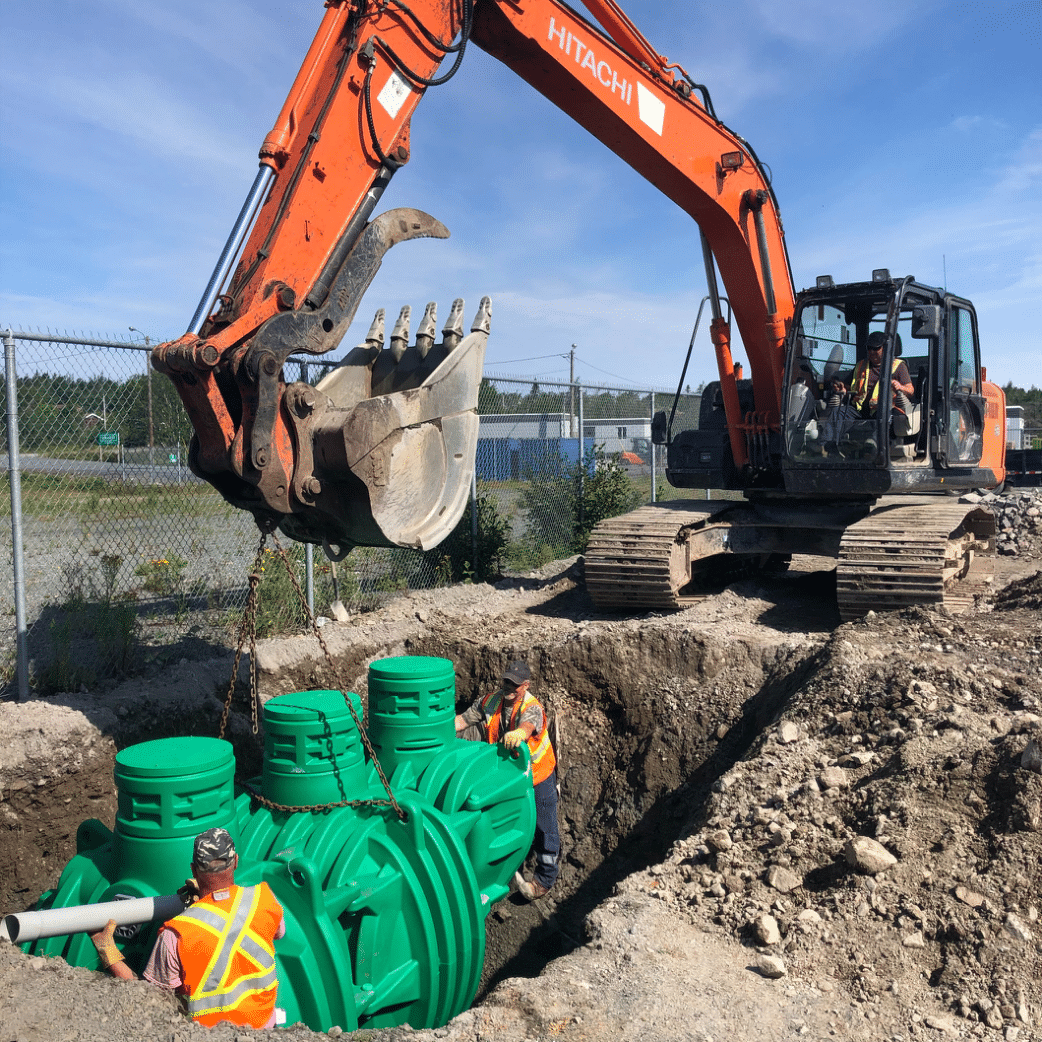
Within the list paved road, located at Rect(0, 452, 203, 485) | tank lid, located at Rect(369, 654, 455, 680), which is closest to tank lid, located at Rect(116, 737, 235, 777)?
tank lid, located at Rect(369, 654, 455, 680)

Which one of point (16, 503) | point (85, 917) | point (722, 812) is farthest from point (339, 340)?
point (722, 812)

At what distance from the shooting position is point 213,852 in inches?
122

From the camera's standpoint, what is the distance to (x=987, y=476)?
8.34 meters

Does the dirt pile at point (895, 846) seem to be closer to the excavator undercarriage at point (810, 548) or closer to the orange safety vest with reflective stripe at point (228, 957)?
the excavator undercarriage at point (810, 548)

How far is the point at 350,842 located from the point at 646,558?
4375 mm

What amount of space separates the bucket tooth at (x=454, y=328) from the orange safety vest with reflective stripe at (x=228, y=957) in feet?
8.06

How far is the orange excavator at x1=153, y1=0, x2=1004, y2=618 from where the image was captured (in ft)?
12.4

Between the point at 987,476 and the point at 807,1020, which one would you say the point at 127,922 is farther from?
the point at 987,476

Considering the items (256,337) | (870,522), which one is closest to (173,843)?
(256,337)

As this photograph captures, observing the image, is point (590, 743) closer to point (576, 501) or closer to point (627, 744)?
point (627, 744)

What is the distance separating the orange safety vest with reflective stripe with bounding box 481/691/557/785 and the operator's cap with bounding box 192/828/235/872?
8.67 ft

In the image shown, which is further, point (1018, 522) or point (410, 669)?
point (1018, 522)

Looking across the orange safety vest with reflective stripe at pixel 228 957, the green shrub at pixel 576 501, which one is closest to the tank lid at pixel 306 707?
the orange safety vest with reflective stripe at pixel 228 957

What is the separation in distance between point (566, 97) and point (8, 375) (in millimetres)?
4079
